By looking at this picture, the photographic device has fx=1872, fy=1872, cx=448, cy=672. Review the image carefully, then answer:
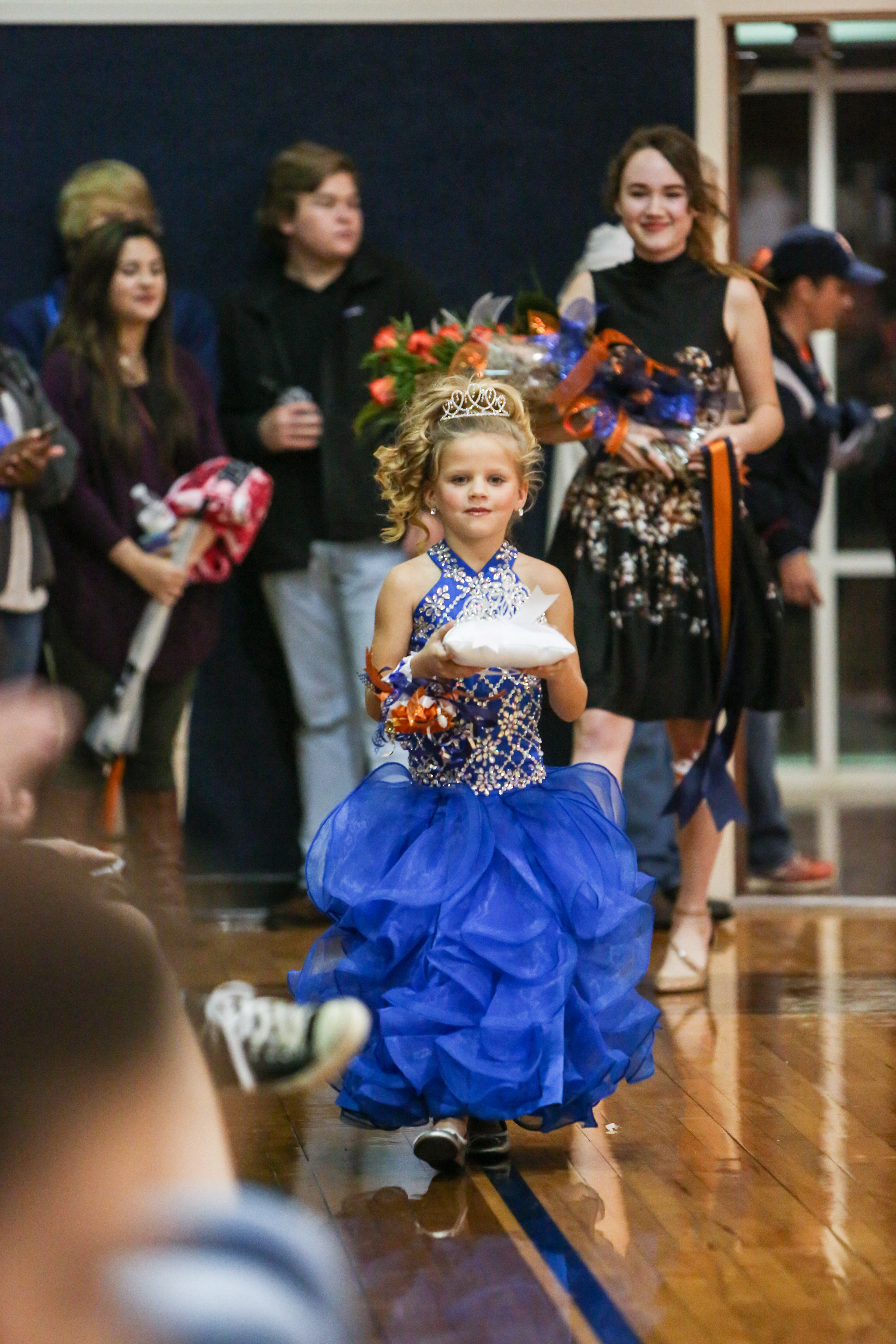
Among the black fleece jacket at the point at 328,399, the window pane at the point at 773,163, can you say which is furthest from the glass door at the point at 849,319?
the black fleece jacket at the point at 328,399

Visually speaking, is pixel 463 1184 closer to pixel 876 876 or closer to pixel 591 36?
pixel 876 876

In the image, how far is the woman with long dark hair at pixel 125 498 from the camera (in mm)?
4992

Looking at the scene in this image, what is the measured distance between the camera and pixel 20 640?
4.80 metres

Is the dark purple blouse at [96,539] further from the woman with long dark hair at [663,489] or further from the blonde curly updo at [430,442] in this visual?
the blonde curly updo at [430,442]

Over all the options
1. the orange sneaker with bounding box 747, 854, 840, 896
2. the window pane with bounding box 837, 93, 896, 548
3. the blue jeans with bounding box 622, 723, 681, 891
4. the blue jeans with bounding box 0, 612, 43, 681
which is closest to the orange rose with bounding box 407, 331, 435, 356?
the blue jeans with bounding box 0, 612, 43, 681

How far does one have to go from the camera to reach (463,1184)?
3076mm

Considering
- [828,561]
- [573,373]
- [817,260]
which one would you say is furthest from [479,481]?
[828,561]

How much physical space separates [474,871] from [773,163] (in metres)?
5.68

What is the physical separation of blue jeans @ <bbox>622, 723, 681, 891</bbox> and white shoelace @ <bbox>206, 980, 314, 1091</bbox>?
11.5ft

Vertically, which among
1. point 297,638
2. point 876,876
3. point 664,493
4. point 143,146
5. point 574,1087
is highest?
point 143,146

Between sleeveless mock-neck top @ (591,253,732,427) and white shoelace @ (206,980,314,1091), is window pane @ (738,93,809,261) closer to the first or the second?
sleeveless mock-neck top @ (591,253,732,427)

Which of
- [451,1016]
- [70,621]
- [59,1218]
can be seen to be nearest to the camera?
[59,1218]

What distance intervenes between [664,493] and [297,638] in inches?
56.9

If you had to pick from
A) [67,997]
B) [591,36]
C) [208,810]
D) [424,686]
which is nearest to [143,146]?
[591,36]
